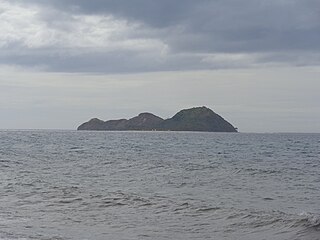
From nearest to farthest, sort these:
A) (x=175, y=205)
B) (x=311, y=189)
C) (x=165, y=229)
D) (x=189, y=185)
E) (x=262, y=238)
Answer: (x=262, y=238) < (x=165, y=229) < (x=175, y=205) < (x=311, y=189) < (x=189, y=185)

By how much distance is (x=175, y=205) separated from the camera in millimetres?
21000

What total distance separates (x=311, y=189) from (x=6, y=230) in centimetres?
1559

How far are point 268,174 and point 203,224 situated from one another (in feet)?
53.9

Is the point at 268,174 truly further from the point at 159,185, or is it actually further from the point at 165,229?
the point at 165,229

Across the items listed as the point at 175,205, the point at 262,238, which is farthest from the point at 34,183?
the point at 262,238

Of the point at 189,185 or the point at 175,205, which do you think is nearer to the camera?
the point at 175,205

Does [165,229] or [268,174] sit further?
[268,174]

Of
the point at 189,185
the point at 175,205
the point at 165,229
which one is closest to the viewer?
the point at 165,229

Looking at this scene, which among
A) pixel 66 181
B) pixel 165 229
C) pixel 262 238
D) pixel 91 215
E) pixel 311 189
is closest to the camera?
pixel 262 238

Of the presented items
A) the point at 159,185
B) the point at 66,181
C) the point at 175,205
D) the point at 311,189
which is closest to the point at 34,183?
the point at 66,181

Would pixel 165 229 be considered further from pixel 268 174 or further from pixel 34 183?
pixel 268 174

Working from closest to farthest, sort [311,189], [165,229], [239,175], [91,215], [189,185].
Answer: [165,229] < [91,215] < [311,189] < [189,185] < [239,175]

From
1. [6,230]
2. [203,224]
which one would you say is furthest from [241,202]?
[6,230]

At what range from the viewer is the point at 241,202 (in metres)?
22.0
